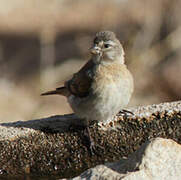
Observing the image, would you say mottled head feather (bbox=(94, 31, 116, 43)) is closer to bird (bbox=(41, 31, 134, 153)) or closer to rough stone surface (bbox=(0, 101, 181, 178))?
bird (bbox=(41, 31, 134, 153))

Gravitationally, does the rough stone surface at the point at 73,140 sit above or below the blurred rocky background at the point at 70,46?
below

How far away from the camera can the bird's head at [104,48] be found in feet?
17.3

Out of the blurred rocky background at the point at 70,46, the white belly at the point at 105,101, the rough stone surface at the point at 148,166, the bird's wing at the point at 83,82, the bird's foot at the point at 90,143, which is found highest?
the blurred rocky background at the point at 70,46

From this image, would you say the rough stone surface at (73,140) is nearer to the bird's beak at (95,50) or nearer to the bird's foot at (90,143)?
the bird's foot at (90,143)

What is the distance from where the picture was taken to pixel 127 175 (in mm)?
3277

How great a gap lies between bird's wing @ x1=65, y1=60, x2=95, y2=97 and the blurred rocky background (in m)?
1.71

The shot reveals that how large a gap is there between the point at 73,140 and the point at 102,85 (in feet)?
2.22

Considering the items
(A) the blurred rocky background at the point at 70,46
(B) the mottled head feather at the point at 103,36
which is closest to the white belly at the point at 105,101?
(B) the mottled head feather at the point at 103,36

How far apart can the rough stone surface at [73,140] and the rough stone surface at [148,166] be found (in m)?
1.11

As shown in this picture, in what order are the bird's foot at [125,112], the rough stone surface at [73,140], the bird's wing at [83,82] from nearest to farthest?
the rough stone surface at [73,140], the bird's foot at [125,112], the bird's wing at [83,82]

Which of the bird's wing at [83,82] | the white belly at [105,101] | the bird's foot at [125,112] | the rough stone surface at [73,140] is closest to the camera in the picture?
the rough stone surface at [73,140]

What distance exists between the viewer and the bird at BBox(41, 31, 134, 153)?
504cm

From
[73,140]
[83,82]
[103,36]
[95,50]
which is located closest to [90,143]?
[73,140]

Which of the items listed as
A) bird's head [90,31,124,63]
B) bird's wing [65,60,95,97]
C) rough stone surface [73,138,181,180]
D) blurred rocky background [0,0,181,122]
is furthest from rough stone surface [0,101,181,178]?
blurred rocky background [0,0,181,122]
